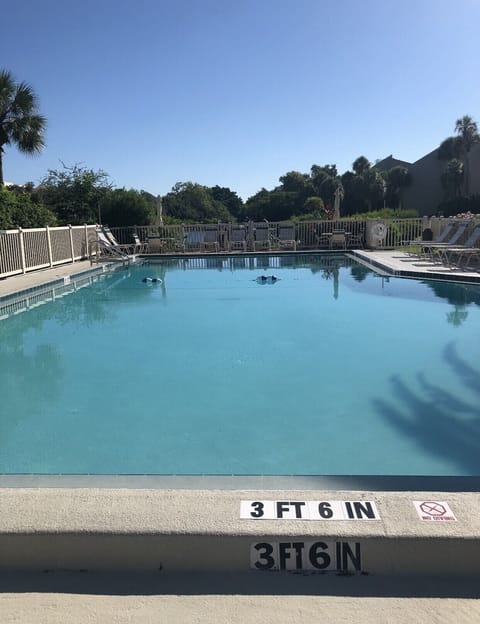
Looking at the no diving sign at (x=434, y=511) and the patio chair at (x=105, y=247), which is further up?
the patio chair at (x=105, y=247)

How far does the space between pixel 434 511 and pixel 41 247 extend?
1375cm

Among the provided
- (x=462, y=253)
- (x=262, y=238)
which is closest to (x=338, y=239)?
(x=262, y=238)

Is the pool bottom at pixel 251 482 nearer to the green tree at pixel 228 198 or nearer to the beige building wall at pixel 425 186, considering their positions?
the beige building wall at pixel 425 186

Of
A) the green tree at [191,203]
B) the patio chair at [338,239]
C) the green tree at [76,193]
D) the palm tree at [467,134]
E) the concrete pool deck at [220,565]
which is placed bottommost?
the concrete pool deck at [220,565]

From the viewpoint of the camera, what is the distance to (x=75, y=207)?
2175cm

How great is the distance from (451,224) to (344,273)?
411cm

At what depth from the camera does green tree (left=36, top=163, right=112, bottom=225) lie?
2171 cm

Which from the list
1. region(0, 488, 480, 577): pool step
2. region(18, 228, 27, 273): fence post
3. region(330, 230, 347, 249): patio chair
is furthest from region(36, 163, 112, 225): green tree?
region(0, 488, 480, 577): pool step

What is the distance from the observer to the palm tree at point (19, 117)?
17.8 metres

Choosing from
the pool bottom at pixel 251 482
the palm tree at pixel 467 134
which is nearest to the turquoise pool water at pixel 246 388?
the pool bottom at pixel 251 482

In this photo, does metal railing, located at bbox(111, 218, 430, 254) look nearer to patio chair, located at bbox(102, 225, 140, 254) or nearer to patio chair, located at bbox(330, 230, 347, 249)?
patio chair, located at bbox(330, 230, 347, 249)

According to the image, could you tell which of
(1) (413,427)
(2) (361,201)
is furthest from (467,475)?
(2) (361,201)

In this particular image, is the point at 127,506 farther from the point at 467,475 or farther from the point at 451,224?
the point at 451,224

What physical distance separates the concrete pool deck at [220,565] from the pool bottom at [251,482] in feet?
2.33
